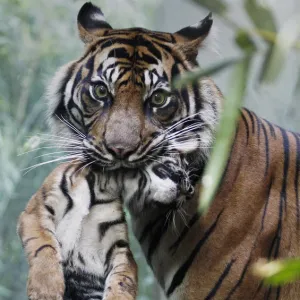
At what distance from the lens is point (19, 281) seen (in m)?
3.86

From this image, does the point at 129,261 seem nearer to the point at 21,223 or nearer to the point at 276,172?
the point at 21,223

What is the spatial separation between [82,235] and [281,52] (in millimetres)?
1226

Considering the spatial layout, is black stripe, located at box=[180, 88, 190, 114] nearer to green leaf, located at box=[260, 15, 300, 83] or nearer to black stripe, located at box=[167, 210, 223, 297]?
black stripe, located at box=[167, 210, 223, 297]

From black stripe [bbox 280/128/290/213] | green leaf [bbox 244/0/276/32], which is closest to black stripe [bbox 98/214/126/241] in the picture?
black stripe [bbox 280/128/290/213]

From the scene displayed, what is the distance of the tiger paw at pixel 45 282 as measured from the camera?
1.46 meters

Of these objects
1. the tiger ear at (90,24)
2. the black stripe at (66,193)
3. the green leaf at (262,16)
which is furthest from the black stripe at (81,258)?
the green leaf at (262,16)

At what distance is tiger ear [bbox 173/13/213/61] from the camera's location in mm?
2008

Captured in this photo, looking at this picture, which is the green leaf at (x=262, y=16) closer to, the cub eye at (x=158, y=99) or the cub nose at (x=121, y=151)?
the cub nose at (x=121, y=151)

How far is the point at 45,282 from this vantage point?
4.84 feet

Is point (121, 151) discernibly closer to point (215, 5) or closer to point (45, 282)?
point (45, 282)

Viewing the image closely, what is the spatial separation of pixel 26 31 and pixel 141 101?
2229mm

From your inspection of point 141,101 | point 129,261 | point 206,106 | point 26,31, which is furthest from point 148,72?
point 26,31

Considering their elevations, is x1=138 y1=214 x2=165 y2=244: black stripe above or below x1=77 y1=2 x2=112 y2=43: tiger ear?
below

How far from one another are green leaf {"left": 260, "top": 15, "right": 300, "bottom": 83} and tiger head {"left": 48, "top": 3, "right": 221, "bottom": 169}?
1139mm
